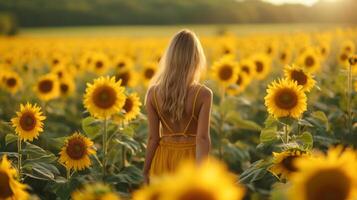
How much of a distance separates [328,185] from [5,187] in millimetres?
1501

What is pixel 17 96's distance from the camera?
9.55 m

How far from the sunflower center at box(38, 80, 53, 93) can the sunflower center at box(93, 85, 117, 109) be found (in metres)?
2.92

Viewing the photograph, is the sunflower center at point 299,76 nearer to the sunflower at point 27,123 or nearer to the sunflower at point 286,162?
the sunflower at point 286,162

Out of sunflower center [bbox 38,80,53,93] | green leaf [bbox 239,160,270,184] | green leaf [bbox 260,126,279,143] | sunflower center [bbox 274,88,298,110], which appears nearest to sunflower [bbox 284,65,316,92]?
sunflower center [bbox 274,88,298,110]

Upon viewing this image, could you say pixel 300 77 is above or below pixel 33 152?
above

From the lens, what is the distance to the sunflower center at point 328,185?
2.22m

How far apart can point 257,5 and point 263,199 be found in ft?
154

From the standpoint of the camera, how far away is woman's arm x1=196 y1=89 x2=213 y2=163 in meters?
4.34

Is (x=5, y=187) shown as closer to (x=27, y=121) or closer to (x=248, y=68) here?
(x=27, y=121)

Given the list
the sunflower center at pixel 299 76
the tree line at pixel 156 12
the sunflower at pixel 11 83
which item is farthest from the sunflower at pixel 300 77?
the tree line at pixel 156 12

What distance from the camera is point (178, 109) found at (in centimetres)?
441

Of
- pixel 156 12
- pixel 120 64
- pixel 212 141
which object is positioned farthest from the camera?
pixel 156 12

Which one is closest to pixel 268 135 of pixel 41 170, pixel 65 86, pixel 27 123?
pixel 41 170

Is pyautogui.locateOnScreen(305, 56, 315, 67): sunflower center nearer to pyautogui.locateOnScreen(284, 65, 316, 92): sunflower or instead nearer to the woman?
pyautogui.locateOnScreen(284, 65, 316, 92): sunflower
